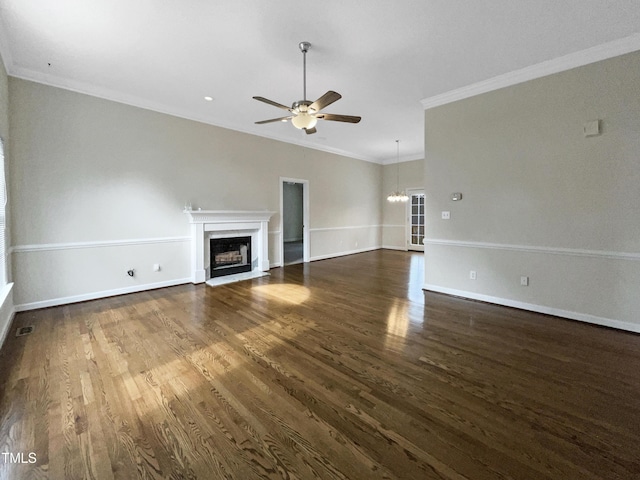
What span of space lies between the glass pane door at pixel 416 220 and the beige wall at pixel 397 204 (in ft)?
0.64

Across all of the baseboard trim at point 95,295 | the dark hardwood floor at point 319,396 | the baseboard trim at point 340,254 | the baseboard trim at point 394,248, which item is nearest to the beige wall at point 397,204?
the baseboard trim at point 394,248

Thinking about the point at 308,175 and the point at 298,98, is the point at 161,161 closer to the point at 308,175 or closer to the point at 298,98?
the point at 298,98

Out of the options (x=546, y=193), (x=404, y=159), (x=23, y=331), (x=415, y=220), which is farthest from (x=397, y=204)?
(x=23, y=331)

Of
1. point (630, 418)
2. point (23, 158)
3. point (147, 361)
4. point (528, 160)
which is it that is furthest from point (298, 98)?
point (630, 418)

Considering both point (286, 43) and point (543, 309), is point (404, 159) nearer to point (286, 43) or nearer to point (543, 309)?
point (543, 309)

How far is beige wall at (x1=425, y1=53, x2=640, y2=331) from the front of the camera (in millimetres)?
2953

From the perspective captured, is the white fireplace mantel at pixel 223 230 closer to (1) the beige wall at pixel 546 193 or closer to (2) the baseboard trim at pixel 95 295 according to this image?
(2) the baseboard trim at pixel 95 295

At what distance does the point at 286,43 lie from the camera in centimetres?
294

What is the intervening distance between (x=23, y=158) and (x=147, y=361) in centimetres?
328

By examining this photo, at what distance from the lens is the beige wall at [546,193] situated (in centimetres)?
295

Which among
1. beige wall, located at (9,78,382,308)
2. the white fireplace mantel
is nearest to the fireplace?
the white fireplace mantel

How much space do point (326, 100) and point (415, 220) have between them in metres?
7.02

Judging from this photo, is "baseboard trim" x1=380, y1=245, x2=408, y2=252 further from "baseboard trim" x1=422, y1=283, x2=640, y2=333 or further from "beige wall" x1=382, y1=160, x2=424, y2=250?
"baseboard trim" x1=422, y1=283, x2=640, y2=333

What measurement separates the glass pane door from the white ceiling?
5023 millimetres
